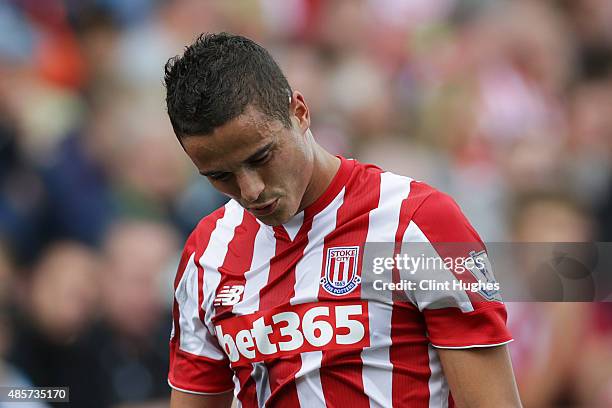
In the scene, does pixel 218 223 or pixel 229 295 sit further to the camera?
pixel 218 223

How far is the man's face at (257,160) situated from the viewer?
2.41 m

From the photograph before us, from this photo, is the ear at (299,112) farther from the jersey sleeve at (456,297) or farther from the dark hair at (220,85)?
the jersey sleeve at (456,297)

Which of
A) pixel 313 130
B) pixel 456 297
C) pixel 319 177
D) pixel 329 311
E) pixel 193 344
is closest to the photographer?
pixel 456 297

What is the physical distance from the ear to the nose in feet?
0.63

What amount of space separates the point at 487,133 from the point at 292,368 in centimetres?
417

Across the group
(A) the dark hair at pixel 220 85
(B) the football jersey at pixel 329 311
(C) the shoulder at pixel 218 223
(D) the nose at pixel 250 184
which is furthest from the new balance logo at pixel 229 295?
(A) the dark hair at pixel 220 85

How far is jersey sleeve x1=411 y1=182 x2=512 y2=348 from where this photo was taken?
236 cm

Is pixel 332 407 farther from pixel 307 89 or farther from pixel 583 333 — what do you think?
pixel 307 89

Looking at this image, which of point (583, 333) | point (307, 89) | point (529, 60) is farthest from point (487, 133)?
point (583, 333)

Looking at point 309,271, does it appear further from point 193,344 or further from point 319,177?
point 193,344

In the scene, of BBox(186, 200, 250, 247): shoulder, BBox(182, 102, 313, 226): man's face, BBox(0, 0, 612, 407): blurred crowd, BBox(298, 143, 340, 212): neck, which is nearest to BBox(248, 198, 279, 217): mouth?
BBox(182, 102, 313, 226): man's face

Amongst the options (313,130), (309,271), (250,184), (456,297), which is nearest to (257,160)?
(250,184)

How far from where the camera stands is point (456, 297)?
236 centimetres

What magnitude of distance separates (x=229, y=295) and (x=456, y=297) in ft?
2.01
